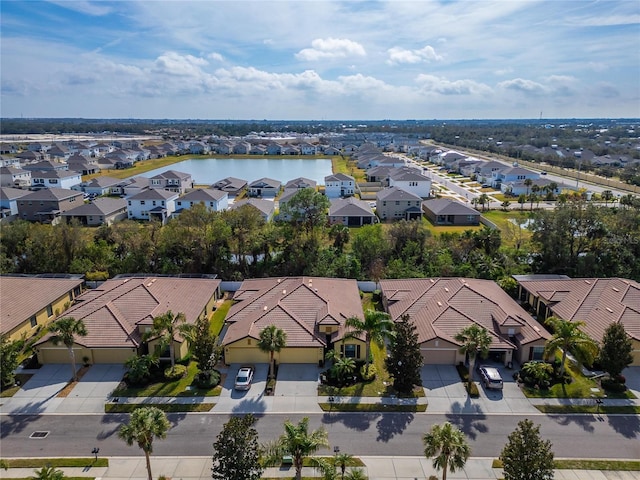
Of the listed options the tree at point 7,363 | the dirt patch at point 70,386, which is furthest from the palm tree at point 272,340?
the tree at point 7,363

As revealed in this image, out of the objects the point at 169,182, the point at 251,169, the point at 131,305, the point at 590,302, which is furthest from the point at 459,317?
the point at 251,169

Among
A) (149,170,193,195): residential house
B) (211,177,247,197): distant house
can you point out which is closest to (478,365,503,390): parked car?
(211,177,247,197): distant house

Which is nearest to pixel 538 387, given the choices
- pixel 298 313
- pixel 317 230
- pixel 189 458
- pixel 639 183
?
pixel 298 313

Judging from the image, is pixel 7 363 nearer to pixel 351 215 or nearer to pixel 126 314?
pixel 126 314

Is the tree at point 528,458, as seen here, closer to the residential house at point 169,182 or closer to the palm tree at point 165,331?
the palm tree at point 165,331

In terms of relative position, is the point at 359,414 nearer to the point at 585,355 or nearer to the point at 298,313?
the point at 298,313

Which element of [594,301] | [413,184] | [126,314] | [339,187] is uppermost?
[413,184]

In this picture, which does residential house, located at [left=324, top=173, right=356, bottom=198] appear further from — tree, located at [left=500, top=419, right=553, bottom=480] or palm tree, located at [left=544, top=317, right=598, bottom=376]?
tree, located at [left=500, top=419, right=553, bottom=480]
